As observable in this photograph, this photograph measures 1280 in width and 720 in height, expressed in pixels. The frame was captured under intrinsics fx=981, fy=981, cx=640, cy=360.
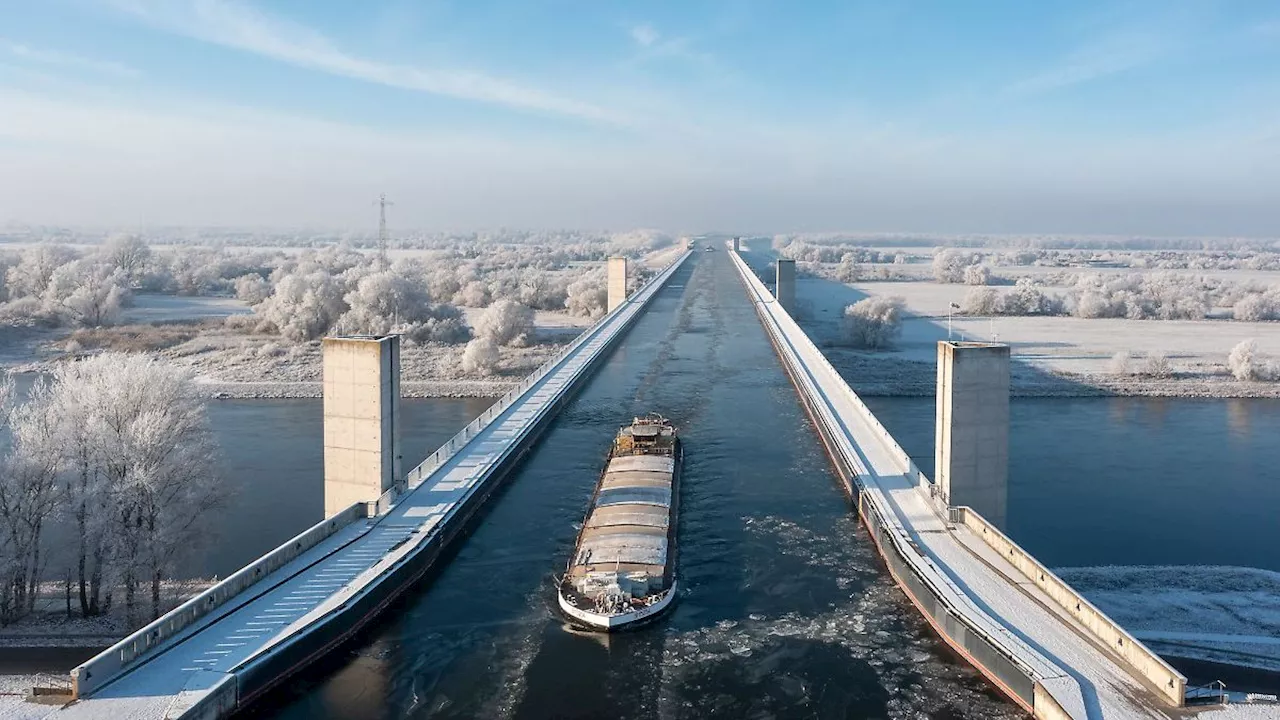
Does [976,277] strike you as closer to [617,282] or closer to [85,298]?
[617,282]

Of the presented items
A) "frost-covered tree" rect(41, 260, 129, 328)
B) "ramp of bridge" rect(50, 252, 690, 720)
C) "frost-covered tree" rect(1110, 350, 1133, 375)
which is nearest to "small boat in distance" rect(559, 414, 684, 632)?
"ramp of bridge" rect(50, 252, 690, 720)

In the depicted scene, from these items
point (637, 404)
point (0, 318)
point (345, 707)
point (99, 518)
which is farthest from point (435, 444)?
point (0, 318)

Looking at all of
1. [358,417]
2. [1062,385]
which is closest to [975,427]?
[358,417]

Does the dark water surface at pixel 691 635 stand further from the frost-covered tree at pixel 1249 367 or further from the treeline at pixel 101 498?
the frost-covered tree at pixel 1249 367

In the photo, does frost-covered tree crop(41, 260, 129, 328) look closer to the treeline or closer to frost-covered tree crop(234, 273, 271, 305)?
frost-covered tree crop(234, 273, 271, 305)

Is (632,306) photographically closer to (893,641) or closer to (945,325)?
(945,325)

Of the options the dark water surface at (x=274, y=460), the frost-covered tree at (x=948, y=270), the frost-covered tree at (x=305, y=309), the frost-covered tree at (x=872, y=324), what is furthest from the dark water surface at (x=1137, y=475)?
the frost-covered tree at (x=948, y=270)
